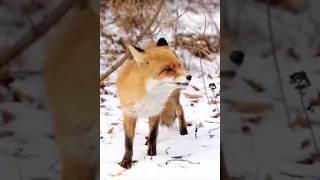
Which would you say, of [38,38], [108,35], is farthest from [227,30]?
[108,35]

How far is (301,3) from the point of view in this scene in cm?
147

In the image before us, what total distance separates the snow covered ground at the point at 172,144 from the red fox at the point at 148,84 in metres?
0.09

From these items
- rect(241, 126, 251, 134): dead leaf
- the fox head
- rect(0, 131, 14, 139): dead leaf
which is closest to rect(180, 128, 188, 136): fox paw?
the fox head

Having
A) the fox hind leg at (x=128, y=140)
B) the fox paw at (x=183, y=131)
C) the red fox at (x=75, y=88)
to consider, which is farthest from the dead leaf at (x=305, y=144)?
the fox paw at (x=183, y=131)

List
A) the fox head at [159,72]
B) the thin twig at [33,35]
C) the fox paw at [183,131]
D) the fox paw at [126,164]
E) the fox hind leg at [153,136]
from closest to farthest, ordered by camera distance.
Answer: the thin twig at [33,35] < the fox head at [159,72] < the fox paw at [126,164] < the fox hind leg at [153,136] < the fox paw at [183,131]

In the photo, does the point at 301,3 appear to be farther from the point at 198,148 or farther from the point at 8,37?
the point at 198,148

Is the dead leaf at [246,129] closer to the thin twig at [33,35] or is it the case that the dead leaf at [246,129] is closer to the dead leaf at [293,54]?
the dead leaf at [293,54]

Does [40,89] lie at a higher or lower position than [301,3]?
lower

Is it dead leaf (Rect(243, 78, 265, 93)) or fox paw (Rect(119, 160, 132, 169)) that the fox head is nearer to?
fox paw (Rect(119, 160, 132, 169))

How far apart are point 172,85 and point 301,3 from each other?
86 cm

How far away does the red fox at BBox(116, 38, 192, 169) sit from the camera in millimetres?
2197

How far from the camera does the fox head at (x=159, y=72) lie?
7.18ft

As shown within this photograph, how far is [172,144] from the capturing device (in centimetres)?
265

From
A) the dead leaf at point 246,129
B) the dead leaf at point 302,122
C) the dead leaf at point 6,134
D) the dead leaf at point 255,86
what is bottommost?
the dead leaf at point 6,134
